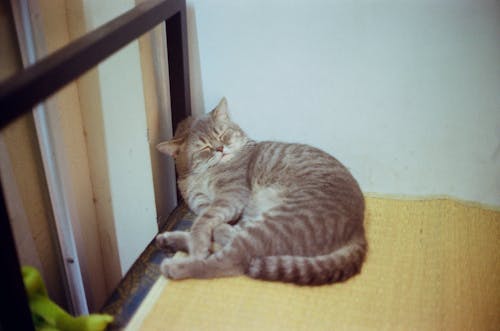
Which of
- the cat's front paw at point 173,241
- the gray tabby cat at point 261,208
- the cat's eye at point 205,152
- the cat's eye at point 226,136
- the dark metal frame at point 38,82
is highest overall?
the dark metal frame at point 38,82

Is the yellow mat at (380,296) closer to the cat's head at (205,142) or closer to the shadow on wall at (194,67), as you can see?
the cat's head at (205,142)

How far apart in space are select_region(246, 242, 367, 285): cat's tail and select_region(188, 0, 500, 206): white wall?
381 millimetres

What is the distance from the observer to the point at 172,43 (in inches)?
54.1

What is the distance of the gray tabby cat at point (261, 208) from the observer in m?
1.22

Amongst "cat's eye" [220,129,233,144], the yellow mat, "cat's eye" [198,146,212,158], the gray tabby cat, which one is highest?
"cat's eye" [220,129,233,144]

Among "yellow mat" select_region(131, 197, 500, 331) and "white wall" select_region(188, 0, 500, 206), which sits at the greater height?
"white wall" select_region(188, 0, 500, 206)

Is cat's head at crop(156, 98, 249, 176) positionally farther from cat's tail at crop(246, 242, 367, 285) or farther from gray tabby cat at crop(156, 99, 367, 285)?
cat's tail at crop(246, 242, 367, 285)

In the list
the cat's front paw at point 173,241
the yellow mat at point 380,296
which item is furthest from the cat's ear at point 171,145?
the yellow mat at point 380,296

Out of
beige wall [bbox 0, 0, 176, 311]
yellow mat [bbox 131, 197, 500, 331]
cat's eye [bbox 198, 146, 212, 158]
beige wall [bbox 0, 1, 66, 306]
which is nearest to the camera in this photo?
yellow mat [bbox 131, 197, 500, 331]

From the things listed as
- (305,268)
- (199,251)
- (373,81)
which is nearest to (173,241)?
(199,251)

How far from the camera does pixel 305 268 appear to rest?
119cm

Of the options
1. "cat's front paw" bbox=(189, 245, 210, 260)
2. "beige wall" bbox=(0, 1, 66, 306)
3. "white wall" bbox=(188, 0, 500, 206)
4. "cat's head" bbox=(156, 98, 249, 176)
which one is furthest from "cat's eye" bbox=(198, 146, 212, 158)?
"beige wall" bbox=(0, 1, 66, 306)

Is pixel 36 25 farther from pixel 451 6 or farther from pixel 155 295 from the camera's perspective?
pixel 451 6

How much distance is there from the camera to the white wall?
1.32 metres
